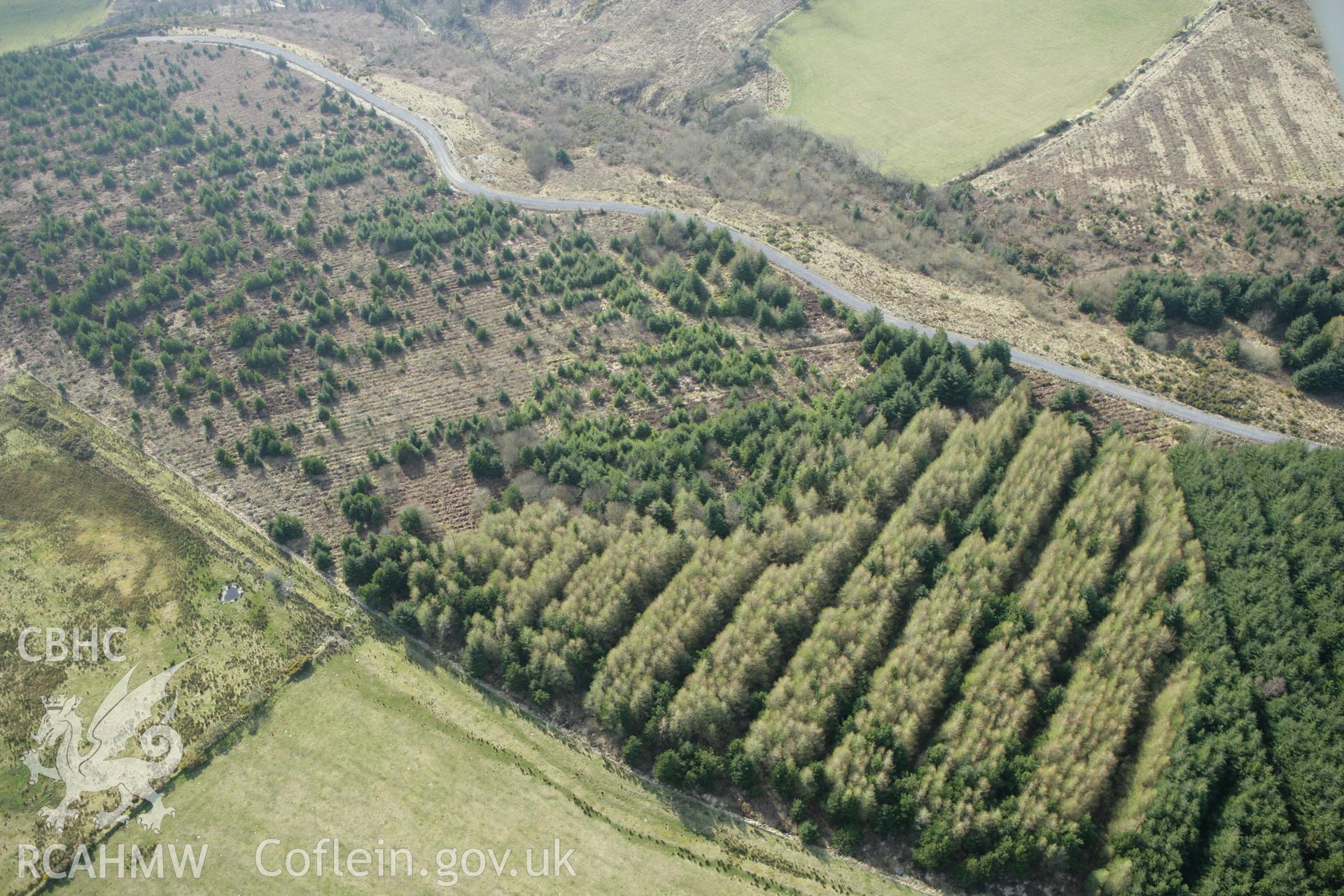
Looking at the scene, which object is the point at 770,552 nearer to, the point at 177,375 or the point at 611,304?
the point at 611,304

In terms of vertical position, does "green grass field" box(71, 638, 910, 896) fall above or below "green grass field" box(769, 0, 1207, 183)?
below

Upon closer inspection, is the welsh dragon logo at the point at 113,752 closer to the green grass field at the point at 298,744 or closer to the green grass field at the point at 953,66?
the green grass field at the point at 298,744

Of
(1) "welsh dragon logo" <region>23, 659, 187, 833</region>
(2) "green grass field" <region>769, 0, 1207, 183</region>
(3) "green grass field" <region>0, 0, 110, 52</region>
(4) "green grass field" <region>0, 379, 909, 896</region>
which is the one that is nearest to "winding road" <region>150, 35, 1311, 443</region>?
(3) "green grass field" <region>0, 0, 110, 52</region>

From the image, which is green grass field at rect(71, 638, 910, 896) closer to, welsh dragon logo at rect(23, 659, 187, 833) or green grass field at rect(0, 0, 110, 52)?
welsh dragon logo at rect(23, 659, 187, 833)

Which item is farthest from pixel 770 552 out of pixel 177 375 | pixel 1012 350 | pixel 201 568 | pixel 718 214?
pixel 177 375

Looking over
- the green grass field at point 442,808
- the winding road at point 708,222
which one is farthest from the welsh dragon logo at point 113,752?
the winding road at point 708,222

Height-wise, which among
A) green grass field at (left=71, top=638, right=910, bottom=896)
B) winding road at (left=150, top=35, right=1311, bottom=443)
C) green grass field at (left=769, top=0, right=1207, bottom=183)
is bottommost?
green grass field at (left=71, top=638, right=910, bottom=896)

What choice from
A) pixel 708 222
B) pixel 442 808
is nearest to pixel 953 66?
pixel 708 222

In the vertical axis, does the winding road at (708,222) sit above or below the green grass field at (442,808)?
above
